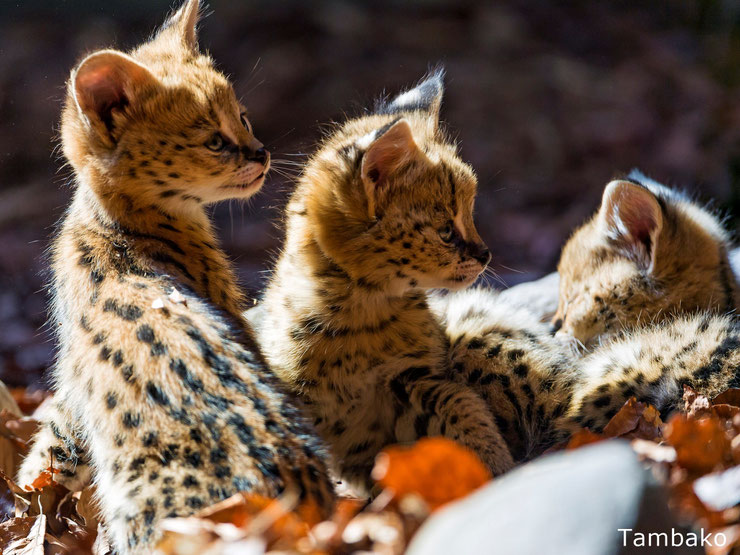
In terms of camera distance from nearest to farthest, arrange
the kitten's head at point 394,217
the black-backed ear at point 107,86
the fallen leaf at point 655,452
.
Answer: the fallen leaf at point 655,452, the black-backed ear at point 107,86, the kitten's head at point 394,217

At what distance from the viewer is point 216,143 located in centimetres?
334

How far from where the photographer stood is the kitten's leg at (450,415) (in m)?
3.18

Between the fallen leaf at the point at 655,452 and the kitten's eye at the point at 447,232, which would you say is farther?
the kitten's eye at the point at 447,232

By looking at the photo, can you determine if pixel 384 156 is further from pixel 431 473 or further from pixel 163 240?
pixel 431 473

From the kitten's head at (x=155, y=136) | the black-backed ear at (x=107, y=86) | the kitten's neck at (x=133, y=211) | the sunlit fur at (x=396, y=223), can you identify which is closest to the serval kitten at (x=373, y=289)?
the sunlit fur at (x=396, y=223)

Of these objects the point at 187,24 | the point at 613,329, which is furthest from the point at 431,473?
the point at 187,24

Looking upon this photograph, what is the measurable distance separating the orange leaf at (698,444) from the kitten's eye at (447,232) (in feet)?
3.76

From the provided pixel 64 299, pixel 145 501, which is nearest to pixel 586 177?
pixel 64 299

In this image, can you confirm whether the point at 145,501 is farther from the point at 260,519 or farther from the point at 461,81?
the point at 461,81

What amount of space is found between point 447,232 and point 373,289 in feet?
1.23

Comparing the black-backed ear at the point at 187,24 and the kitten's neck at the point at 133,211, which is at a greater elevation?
the black-backed ear at the point at 187,24

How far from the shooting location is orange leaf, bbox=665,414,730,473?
2.66m

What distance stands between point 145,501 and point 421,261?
4.84 ft

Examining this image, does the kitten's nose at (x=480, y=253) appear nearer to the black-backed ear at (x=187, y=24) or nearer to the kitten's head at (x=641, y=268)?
the kitten's head at (x=641, y=268)
